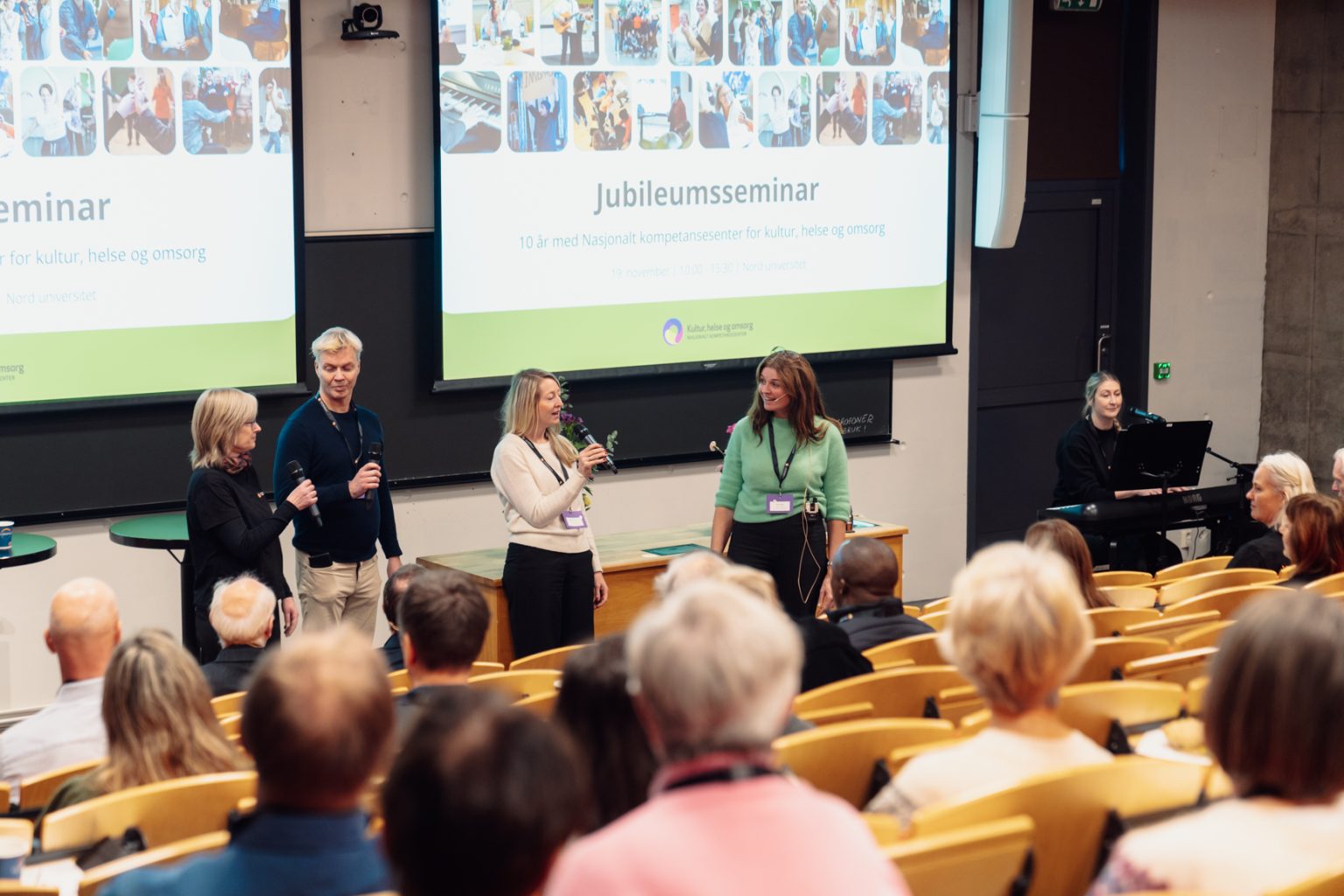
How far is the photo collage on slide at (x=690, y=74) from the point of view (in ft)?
24.4

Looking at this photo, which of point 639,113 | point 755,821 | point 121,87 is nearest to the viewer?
point 755,821

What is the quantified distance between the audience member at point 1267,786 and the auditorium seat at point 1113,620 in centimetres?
259

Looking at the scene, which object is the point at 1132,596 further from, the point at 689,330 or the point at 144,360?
the point at 144,360

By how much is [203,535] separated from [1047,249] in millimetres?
5962

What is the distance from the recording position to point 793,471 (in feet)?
20.5

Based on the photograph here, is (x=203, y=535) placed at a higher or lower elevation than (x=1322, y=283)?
lower

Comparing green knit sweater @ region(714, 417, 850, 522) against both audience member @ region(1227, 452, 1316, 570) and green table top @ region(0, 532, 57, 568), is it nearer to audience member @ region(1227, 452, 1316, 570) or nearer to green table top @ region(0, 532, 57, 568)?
audience member @ region(1227, 452, 1316, 570)

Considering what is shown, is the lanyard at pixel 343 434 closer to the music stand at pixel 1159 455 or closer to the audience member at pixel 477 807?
the music stand at pixel 1159 455

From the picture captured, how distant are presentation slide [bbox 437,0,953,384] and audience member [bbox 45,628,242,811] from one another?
4.46m

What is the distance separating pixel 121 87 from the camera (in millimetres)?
6664

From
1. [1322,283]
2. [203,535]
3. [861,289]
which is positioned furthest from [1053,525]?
[1322,283]

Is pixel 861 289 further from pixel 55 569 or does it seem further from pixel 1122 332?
pixel 55 569

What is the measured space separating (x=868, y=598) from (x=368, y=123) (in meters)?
3.89

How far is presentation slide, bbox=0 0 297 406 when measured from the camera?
6.50 m
